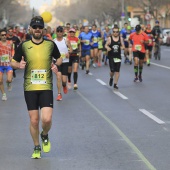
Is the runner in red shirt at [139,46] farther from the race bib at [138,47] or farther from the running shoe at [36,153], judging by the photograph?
the running shoe at [36,153]

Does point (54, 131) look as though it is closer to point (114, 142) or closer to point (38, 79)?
point (114, 142)

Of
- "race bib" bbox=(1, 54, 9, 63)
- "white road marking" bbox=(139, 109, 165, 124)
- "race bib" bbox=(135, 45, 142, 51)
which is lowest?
"white road marking" bbox=(139, 109, 165, 124)

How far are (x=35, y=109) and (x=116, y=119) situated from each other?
440 centimetres

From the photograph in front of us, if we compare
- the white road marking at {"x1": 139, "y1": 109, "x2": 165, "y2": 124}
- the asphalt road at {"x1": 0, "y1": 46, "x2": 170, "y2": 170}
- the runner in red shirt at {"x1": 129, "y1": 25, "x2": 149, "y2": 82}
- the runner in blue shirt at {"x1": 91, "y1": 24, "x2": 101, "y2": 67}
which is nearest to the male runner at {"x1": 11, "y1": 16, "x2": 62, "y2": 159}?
the asphalt road at {"x1": 0, "y1": 46, "x2": 170, "y2": 170}

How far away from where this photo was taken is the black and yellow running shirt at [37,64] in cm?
899

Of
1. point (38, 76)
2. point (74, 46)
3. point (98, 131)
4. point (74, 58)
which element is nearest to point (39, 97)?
point (38, 76)

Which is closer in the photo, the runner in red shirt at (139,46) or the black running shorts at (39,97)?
the black running shorts at (39,97)

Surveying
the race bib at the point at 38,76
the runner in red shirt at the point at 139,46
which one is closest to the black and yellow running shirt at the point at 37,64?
the race bib at the point at 38,76

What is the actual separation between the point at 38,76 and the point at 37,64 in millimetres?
176

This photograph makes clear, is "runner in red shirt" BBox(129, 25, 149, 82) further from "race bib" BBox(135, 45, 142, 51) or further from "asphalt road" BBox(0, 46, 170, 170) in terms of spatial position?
"asphalt road" BBox(0, 46, 170, 170)

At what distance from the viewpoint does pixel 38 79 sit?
29.3 ft

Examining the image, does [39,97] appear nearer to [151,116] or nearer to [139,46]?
[151,116]

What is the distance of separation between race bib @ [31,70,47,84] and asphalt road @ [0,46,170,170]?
1.00 meters

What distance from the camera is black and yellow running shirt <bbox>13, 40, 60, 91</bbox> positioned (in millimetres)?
8992
